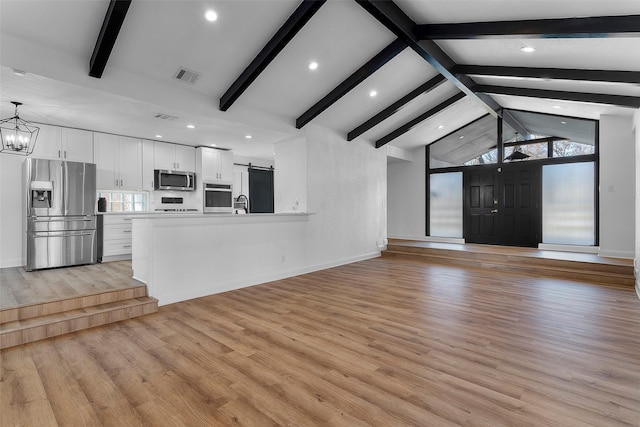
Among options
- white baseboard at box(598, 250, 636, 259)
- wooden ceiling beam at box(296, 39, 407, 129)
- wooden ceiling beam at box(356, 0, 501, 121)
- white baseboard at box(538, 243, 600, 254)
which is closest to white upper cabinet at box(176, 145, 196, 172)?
wooden ceiling beam at box(296, 39, 407, 129)

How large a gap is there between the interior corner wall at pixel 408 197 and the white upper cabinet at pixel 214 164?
5215mm

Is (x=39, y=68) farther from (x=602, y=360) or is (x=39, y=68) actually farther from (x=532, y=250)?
(x=532, y=250)

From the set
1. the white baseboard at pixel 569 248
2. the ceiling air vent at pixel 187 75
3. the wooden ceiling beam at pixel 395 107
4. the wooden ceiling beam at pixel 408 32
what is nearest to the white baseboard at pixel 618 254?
the white baseboard at pixel 569 248

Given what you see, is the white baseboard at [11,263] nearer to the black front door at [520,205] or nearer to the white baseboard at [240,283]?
the white baseboard at [240,283]

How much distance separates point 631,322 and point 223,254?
4.82 m

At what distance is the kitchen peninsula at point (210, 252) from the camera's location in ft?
12.5

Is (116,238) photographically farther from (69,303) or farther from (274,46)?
(274,46)

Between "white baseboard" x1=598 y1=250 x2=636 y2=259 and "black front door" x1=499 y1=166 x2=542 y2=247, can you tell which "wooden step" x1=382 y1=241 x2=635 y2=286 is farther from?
"black front door" x1=499 y1=166 x2=542 y2=247

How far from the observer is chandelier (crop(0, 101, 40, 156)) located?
387 cm

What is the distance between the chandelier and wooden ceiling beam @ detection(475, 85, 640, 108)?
23.7 feet

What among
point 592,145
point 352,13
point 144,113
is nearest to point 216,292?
point 144,113

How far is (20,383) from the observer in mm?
2068

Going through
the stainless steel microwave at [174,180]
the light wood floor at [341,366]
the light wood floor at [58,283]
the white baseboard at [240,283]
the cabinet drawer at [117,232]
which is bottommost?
the light wood floor at [341,366]

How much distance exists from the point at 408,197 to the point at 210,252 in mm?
6735
